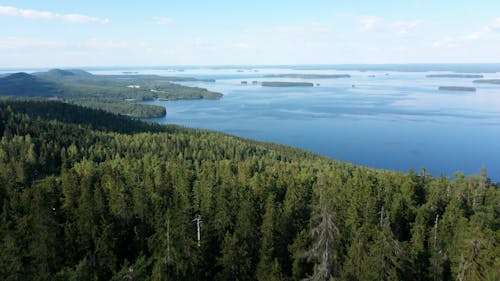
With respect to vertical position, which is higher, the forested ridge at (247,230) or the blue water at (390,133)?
the forested ridge at (247,230)

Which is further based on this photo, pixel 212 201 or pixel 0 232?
pixel 212 201

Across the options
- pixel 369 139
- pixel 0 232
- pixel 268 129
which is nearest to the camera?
pixel 0 232

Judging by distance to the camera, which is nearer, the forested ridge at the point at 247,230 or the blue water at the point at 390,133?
the forested ridge at the point at 247,230

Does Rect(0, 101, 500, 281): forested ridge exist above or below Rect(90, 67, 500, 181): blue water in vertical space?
above

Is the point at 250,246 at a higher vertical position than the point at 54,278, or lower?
lower

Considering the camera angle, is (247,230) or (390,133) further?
(390,133)

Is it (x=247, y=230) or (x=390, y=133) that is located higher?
(x=247, y=230)

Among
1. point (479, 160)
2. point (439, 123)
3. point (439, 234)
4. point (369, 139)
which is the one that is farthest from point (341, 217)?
point (439, 123)

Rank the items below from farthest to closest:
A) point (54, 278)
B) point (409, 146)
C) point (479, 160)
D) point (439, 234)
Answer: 1. point (409, 146)
2. point (479, 160)
3. point (439, 234)
4. point (54, 278)

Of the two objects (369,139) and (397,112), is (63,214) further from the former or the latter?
(397,112)

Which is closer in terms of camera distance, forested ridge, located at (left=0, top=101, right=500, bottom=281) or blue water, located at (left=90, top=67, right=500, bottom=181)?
forested ridge, located at (left=0, top=101, right=500, bottom=281)

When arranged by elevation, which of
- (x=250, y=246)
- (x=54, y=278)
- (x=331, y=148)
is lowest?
(x=331, y=148)
